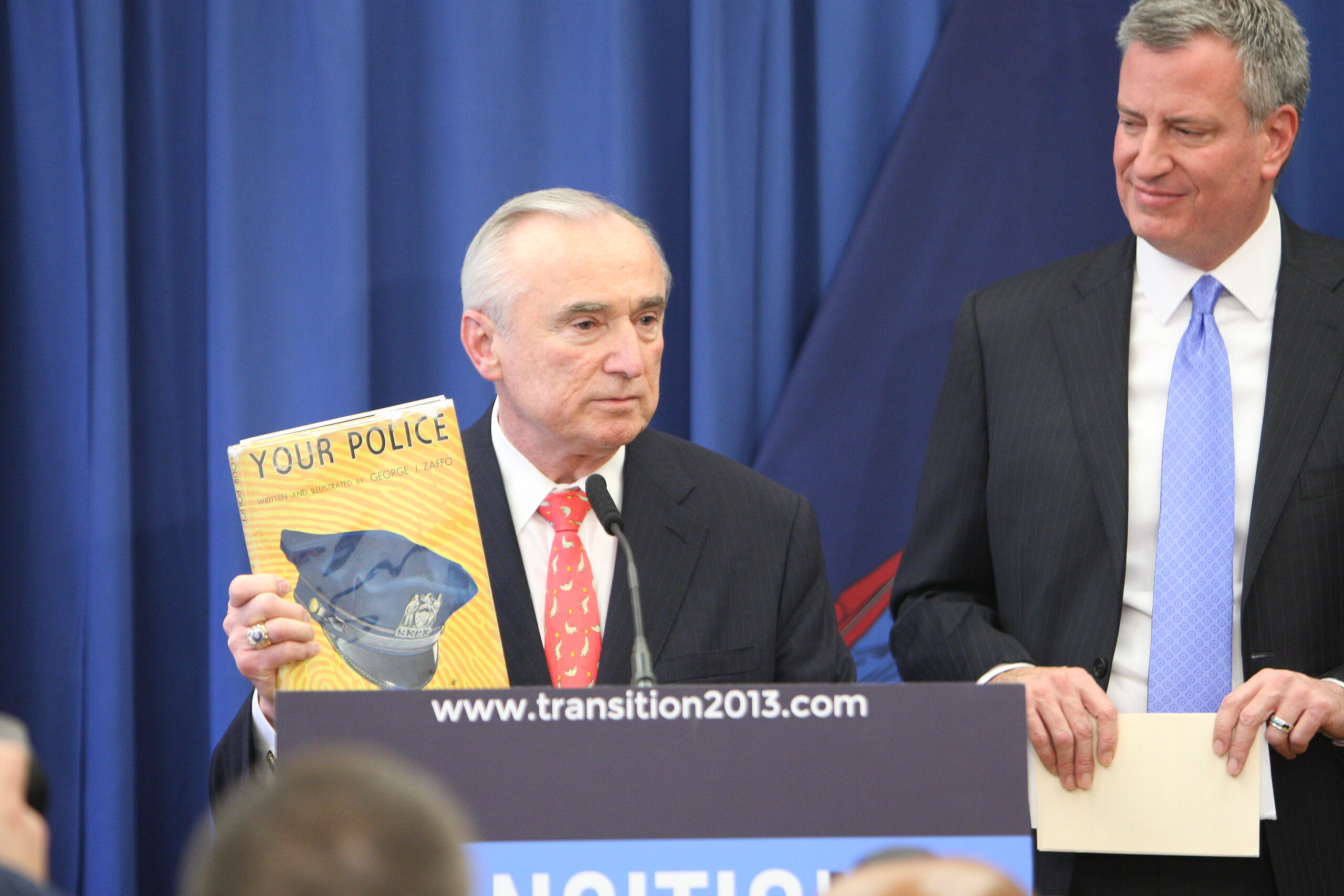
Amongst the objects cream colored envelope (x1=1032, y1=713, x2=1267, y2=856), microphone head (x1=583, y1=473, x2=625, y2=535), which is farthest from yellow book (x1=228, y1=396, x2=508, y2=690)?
cream colored envelope (x1=1032, y1=713, x2=1267, y2=856)

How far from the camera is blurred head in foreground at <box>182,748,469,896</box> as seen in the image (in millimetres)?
562

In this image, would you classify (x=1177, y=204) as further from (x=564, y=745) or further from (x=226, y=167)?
(x=226, y=167)

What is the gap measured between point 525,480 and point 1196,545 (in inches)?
41.5

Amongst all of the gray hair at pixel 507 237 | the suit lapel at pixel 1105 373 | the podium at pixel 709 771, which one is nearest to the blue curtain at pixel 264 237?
the gray hair at pixel 507 237

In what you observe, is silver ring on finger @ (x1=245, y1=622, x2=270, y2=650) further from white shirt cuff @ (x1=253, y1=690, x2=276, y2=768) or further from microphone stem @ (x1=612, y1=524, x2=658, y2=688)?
microphone stem @ (x1=612, y1=524, x2=658, y2=688)

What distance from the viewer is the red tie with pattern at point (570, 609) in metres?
2.08

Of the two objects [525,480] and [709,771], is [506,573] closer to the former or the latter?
[525,480]

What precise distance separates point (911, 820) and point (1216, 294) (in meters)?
1.28

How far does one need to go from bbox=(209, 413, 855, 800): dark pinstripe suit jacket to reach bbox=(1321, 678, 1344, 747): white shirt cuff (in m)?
0.71

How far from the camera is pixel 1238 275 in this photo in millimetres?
2348

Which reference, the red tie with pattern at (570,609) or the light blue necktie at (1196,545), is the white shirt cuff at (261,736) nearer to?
→ the red tie with pattern at (570,609)

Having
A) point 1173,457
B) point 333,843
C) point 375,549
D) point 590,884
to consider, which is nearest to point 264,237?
point 375,549

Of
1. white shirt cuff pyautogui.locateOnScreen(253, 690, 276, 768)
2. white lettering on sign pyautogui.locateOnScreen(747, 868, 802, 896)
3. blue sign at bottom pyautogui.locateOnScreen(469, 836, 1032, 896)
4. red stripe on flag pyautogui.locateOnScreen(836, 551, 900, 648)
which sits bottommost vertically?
white lettering on sign pyautogui.locateOnScreen(747, 868, 802, 896)

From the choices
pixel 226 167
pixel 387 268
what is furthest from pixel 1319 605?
pixel 226 167
